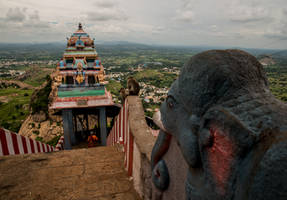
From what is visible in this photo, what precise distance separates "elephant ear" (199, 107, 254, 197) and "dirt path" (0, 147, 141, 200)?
2.03 meters

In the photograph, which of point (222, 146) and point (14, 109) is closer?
point (222, 146)

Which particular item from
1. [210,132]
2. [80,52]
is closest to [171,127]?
[210,132]

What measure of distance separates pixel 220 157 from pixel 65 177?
2979 mm

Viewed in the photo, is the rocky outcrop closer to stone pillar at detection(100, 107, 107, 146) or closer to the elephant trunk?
stone pillar at detection(100, 107, 107, 146)

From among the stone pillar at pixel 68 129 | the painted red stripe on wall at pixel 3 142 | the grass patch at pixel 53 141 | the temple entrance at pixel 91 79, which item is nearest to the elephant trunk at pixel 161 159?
the painted red stripe on wall at pixel 3 142

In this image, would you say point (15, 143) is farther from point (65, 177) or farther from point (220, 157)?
point (220, 157)

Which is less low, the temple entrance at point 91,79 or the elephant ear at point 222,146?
the elephant ear at point 222,146

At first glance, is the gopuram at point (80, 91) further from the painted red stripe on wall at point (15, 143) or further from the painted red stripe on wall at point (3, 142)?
the painted red stripe on wall at point (3, 142)

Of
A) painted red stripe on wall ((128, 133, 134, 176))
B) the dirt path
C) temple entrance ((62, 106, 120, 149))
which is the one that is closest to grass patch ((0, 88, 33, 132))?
temple entrance ((62, 106, 120, 149))

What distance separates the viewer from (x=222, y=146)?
1.00 metres

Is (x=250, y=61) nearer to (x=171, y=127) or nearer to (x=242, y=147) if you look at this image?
(x=242, y=147)

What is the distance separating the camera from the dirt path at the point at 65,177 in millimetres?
2891

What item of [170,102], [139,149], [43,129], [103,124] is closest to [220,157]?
[170,102]

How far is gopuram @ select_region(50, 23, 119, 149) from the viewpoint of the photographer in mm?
7691
